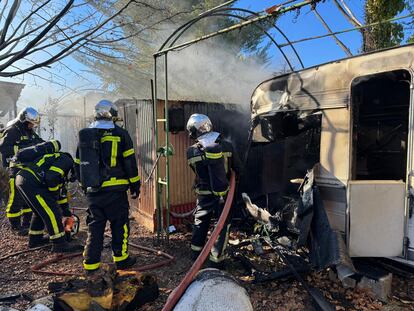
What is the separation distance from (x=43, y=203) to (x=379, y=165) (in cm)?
569

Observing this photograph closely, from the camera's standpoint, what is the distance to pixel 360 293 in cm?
365

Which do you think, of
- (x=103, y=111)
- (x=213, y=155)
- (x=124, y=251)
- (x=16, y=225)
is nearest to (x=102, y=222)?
(x=124, y=251)

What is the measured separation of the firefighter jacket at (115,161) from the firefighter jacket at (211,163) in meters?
0.83

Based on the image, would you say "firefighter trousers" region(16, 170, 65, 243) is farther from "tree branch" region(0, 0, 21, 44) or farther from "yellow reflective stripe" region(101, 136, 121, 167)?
"tree branch" region(0, 0, 21, 44)

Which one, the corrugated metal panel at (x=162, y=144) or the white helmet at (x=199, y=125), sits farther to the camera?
the corrugated metal panel at (x=162, y=144)

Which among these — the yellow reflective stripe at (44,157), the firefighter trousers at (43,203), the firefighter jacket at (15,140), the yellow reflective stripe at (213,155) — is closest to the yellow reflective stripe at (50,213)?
the firefighter trousers at (43,203)

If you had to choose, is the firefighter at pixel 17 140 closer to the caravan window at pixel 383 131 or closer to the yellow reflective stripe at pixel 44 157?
the yellow reflective stripe at pixel 44 157

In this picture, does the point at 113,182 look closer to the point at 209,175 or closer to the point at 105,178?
the point at 105,178

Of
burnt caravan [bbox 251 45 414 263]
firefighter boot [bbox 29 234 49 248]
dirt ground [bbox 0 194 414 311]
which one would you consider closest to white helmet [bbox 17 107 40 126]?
firefighter boot [bbox 29 234 49 248]

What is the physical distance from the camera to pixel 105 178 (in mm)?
4020

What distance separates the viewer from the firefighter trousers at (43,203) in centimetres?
488

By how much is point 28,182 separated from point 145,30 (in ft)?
14.9

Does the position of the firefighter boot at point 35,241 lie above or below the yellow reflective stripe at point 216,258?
below

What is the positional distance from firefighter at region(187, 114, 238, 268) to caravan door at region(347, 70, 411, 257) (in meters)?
1.58
